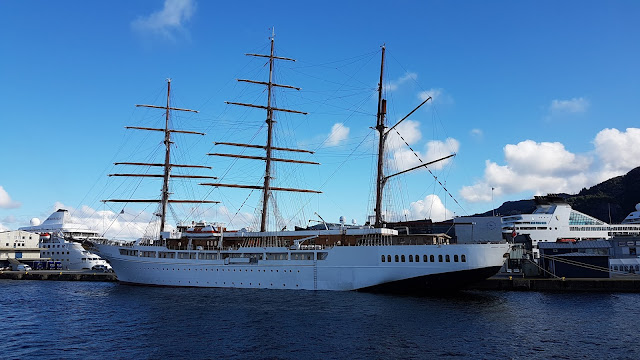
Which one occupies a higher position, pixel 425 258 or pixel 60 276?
pixel 425 258

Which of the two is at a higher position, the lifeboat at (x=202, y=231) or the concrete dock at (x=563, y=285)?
the lifeboat at (x=202, y=231)

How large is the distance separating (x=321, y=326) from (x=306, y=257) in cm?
1609

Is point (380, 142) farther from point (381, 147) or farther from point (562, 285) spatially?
point (562, 285)

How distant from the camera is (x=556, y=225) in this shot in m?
90.6

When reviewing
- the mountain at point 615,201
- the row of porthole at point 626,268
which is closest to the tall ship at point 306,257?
the row of porthole at point 626,268

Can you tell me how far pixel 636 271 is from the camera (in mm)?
54094

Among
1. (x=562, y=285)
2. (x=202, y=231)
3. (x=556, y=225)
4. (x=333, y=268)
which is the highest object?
(x=556, y=225)

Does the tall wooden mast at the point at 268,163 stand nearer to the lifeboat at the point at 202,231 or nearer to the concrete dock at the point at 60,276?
the lifeboat at the point at 202,231

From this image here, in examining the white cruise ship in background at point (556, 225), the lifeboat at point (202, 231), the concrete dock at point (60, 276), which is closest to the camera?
the lifeboat at point (202, 231)

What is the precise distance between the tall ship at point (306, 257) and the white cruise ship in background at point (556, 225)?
183 ft

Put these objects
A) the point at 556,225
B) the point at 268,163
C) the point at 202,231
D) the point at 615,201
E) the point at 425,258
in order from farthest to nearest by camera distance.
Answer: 1. the point at 615,201
2. the point at 556,225
3. the point at 268,163
4. the point at 202,231
5. the point at 425,258

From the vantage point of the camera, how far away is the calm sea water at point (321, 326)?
811 inches

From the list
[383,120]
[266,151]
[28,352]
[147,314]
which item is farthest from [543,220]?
[28,352]

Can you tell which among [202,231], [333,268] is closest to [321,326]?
[333,268]
